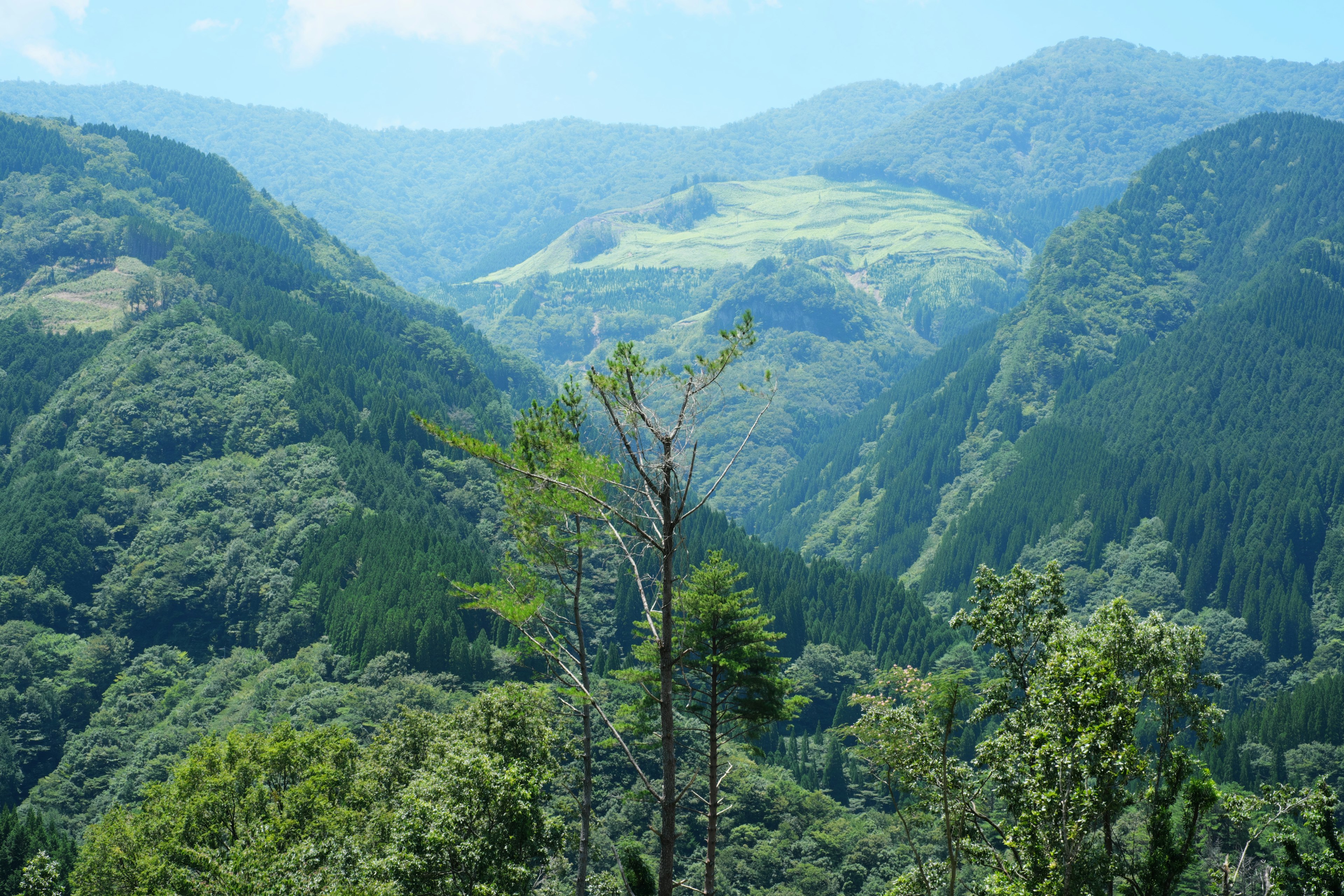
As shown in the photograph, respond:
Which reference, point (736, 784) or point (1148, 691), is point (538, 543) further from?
point (736, 784)

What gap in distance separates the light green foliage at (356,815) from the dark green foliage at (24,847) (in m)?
10.3

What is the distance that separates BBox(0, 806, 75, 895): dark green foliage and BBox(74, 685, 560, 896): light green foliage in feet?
33.7

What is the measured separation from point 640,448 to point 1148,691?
17334 millimetres

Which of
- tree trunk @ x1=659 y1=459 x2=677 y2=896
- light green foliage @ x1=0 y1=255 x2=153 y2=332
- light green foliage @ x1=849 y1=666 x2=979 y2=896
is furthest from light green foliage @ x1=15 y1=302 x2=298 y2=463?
tree trunk @ x1=659 y1=459 x2=677 y2=896

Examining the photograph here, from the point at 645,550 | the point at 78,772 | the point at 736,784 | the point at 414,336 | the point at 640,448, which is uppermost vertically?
the point at 414,336

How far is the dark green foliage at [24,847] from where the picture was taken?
61.3 m

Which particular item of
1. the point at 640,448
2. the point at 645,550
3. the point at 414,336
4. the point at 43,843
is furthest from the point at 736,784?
the point at 414,336

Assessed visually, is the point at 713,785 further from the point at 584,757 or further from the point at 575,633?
the point at 575,633

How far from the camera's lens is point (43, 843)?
219ft

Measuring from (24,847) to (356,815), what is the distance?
36.7 metres

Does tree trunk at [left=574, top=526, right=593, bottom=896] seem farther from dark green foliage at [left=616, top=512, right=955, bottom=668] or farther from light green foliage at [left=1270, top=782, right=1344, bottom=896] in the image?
dark green foliage at [left=616, top=512, right=955, bottom=668]

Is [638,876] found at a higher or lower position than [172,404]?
lower

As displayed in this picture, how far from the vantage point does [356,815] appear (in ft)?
143

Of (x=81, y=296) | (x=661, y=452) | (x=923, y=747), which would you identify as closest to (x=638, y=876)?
(x=923, y=747)
